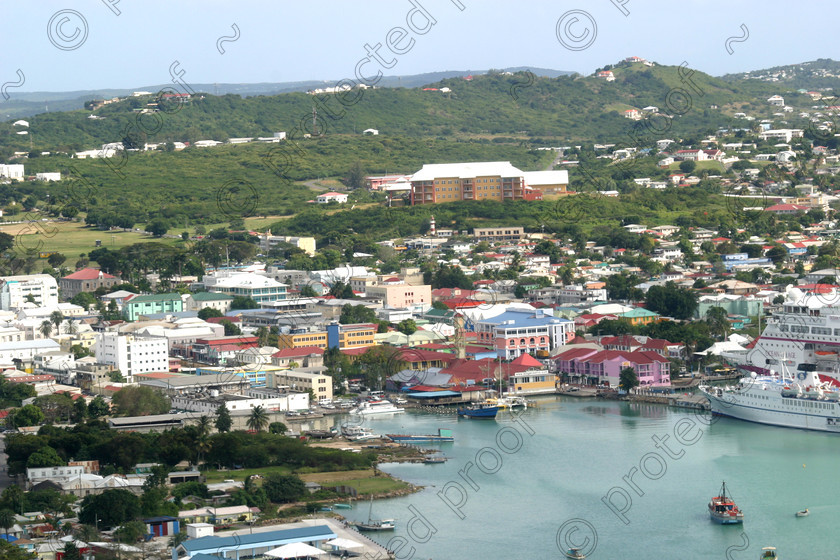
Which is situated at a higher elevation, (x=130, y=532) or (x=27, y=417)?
(x=27, y=417)

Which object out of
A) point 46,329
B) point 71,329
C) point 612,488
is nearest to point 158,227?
point 71,329

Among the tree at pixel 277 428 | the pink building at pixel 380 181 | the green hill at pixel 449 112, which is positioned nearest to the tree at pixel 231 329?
the tree at pixel 277 428

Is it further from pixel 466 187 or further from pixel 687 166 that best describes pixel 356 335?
pixel 687 166

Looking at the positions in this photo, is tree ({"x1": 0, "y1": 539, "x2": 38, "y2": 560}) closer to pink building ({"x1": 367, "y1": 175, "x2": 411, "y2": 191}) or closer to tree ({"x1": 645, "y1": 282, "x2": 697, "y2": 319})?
tree ({"x1": 645, "y1": 282, "x2": 697, "y2": 319})

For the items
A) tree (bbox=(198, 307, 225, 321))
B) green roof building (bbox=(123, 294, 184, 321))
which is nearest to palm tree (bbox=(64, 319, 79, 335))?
green roof building (bbox=(123, 294, 184, 321))

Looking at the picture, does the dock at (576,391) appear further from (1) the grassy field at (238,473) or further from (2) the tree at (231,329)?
(1) the grassy field at (238,473)

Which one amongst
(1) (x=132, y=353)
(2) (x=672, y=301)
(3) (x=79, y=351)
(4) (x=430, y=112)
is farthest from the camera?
(4) (x=430, y=112)
